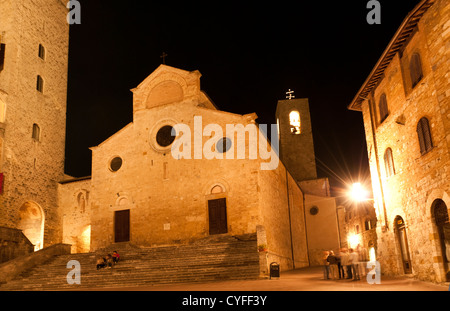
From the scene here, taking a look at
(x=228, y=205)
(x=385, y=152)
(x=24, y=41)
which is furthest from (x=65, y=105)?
(x=385, y=152)

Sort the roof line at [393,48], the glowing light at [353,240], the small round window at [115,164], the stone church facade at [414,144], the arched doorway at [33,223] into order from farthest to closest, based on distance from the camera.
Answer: the glowing light at [353,240], the arched doorway at [33,223], the small round window at [115,164], the roof line at [393,48], the stone church facade at [414,144]

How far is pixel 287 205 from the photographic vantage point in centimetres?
2711

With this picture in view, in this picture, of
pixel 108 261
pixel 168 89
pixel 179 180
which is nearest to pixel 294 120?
pixel 168 89

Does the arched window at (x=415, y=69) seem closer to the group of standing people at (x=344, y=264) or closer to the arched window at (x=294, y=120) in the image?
the group of standing people at (x=344, y=264)

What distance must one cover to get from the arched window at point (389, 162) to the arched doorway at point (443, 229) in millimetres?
3153

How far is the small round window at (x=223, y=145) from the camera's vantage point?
2079 cm

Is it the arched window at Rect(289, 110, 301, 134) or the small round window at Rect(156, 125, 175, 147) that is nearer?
the small round window at Rect(156, 125, 175, 147)

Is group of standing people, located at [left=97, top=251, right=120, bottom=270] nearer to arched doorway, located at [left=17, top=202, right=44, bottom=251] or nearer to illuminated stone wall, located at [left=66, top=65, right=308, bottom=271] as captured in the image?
illuminated stone wall, located at [left=66, top=65, right=308, bottom=271]

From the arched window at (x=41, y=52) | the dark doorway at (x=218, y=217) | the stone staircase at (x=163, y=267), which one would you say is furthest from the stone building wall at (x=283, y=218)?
the arched window at (x=41, y=52)

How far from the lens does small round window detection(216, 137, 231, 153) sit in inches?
818

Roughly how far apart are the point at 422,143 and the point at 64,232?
23119 millimetres

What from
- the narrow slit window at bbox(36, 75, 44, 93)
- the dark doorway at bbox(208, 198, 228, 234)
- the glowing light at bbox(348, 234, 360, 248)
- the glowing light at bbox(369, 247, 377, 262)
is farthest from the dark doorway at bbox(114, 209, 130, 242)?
the glowing light at bbox(348, 234, 360, 248)

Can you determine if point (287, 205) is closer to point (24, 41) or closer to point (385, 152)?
point (385, 152)

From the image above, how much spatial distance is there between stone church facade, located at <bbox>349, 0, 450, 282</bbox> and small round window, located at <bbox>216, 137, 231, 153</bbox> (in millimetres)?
7190
